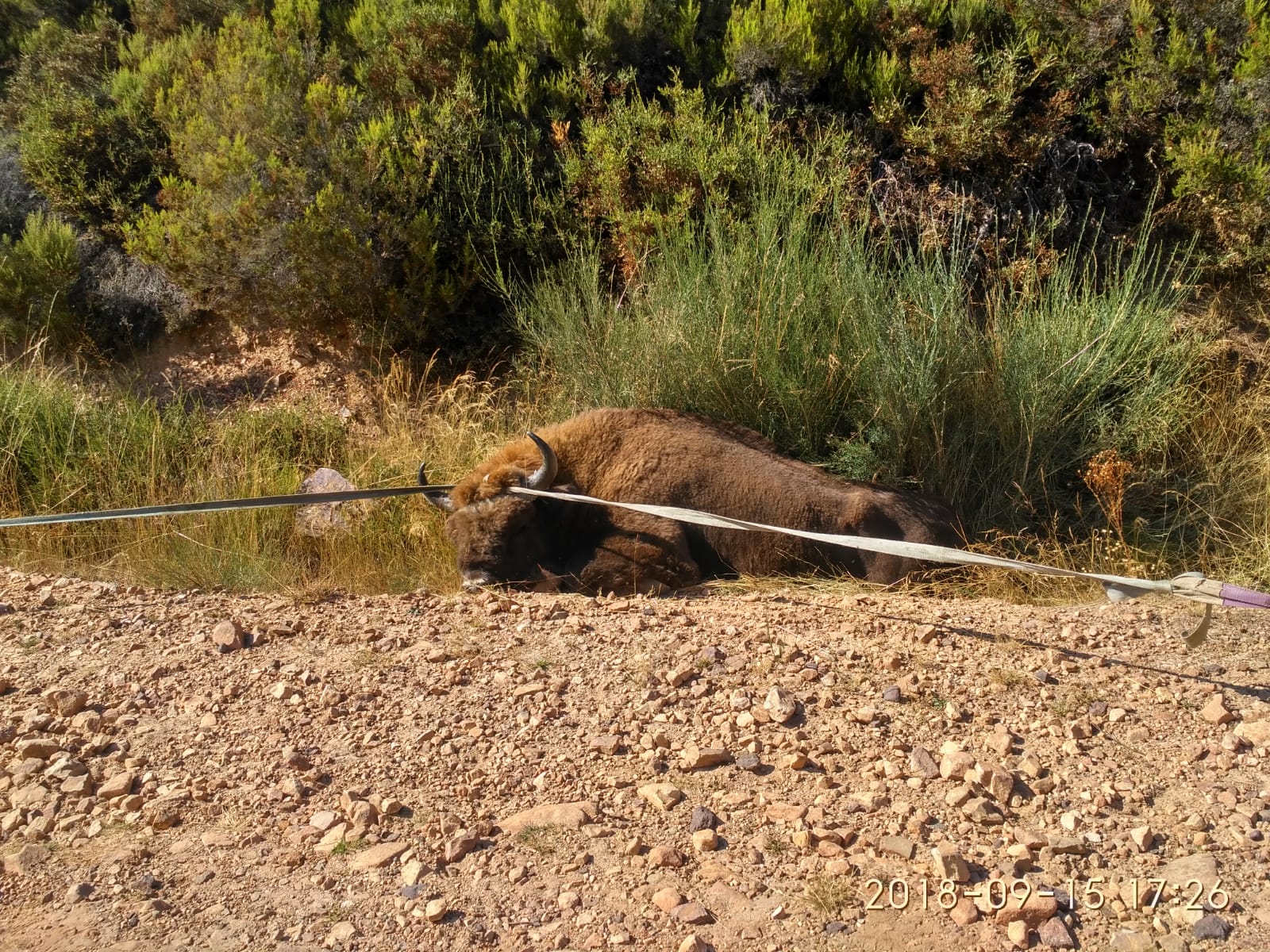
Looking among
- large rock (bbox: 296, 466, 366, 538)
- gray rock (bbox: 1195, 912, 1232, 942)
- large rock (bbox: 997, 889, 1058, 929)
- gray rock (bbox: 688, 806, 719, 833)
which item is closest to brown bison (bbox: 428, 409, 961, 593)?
large rock (bbox: 296, 466, 366, 538)

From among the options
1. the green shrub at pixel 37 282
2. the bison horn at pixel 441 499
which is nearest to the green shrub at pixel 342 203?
the green shrub at pixel 37 282

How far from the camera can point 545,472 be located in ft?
20.5

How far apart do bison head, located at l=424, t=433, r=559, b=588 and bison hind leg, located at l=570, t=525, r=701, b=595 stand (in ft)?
0.89

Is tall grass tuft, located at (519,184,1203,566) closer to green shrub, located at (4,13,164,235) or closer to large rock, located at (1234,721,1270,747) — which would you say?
large rock, located at (1234,721,1270,747)

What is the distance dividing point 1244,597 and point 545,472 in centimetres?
379

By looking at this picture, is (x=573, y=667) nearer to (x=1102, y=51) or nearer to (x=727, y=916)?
(x=727, y=916)

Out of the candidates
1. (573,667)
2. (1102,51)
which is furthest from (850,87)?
(573,667)

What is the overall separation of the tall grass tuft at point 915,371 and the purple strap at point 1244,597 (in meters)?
3.07

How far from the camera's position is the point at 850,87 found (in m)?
10.4

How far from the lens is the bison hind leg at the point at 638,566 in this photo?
6.19 meters

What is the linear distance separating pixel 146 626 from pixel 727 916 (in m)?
3.44

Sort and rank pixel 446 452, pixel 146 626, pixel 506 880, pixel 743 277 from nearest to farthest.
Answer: pixel 506 880 < pixel 146 626 < pixel 743 277 < pixel 446 452

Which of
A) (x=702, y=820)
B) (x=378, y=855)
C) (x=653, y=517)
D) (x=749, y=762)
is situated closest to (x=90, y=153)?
(x=653, y=517)

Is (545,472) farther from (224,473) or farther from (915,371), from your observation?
(224,473)
